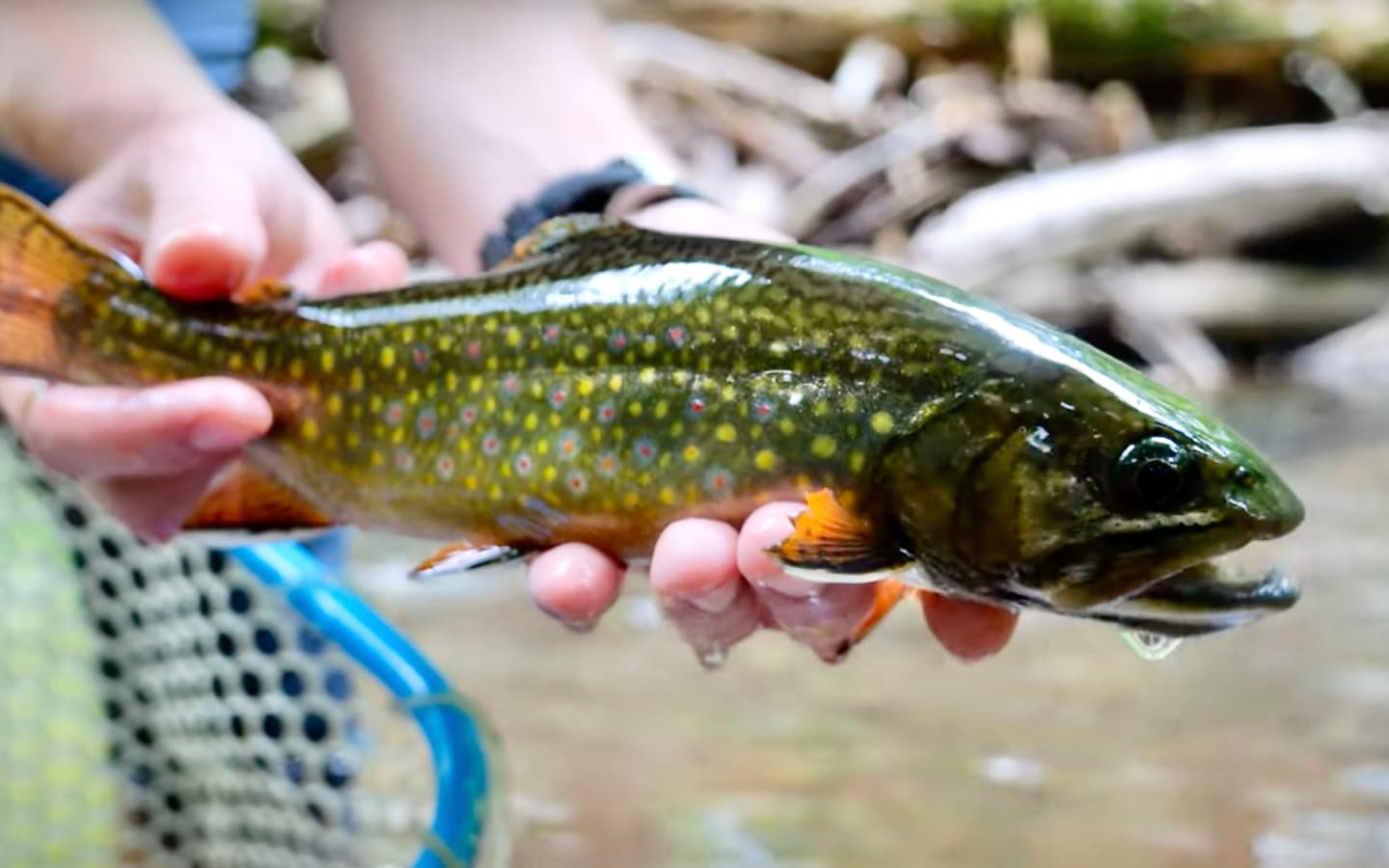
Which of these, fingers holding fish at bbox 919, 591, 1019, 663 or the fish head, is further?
fingers holding fish at bbox 919, 591, 1019, 663

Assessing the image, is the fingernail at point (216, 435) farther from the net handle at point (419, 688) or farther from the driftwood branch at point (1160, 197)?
the driftwood branch at point (1160, 197)

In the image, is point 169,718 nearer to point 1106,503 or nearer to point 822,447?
Result: point 822,447

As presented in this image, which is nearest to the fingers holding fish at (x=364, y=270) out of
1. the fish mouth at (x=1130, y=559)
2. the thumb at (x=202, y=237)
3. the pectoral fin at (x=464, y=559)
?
the thumb at (x=202, y=237)

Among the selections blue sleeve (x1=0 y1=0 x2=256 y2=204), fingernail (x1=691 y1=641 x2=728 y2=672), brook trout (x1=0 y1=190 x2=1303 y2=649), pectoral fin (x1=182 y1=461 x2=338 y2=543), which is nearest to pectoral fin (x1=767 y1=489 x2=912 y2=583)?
brook trout (x1=0 y1=190 x2=1303 y2=649)

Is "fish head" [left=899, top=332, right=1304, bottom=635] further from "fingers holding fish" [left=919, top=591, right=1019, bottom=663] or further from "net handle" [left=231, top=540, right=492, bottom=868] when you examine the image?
"net handle" [left=231, top=540, right=492, bottom=868]

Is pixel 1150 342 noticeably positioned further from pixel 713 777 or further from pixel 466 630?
pixel 713 777

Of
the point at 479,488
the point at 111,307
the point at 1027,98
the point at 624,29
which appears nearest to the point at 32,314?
the point at 111,307
